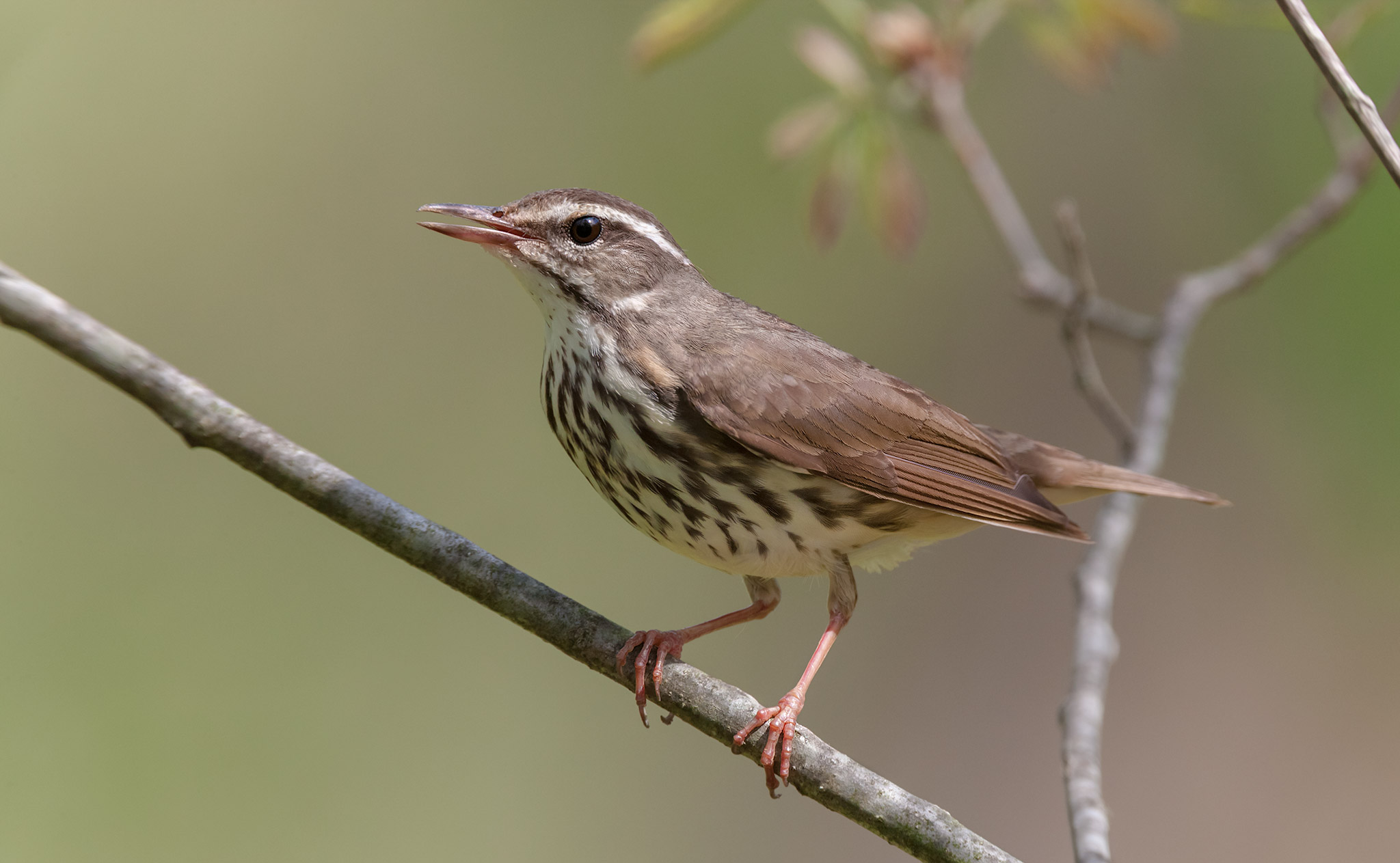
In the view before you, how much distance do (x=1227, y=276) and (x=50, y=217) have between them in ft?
21.4

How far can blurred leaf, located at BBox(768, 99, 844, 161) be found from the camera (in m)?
4.45

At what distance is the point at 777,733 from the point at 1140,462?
2.19m

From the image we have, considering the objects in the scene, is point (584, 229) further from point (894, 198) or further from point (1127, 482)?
point (1127, 482)

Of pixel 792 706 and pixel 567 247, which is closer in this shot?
pixel 792 706

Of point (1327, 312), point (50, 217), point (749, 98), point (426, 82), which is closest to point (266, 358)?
point (50, 217)

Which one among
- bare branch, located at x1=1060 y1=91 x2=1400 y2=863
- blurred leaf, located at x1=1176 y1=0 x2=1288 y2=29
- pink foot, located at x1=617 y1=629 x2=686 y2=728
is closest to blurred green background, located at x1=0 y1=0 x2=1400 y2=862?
bare branch, located at x1=1060 y1=91 x2=1400 y2=863

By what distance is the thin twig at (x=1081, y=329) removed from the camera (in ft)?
12.7

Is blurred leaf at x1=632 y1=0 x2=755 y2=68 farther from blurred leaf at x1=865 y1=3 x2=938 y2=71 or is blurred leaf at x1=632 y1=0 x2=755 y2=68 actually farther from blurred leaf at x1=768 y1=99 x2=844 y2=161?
blurred leaf at x1=865 y1=3 x2=938 y2=71

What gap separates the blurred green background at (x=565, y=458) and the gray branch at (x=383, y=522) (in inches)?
139

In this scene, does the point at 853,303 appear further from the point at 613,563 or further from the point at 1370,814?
the point at 1370,814

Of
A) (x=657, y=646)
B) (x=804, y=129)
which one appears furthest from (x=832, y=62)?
(x=657, y=646)

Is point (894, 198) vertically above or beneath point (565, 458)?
above

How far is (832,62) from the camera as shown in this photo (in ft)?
14.8

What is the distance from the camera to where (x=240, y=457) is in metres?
3.26
